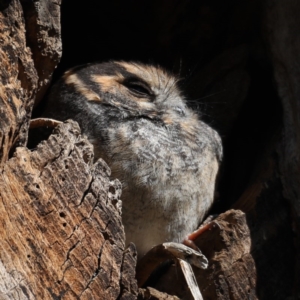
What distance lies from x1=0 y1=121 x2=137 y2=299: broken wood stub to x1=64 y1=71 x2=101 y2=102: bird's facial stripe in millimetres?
683

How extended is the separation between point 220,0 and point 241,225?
136cm

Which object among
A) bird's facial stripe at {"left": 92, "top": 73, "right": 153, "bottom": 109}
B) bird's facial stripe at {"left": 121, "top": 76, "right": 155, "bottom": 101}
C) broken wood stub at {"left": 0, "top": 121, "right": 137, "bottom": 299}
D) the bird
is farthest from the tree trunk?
bird's facial stripe at {"left": 121, "top": 76, "right": 155, "bottom": 101}

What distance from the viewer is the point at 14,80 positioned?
1904mm

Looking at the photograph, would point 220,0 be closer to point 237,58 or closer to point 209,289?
point 237,58

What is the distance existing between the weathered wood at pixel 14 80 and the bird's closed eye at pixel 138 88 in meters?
0.83

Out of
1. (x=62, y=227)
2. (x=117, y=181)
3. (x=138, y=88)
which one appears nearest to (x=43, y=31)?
(x=117, y=181)

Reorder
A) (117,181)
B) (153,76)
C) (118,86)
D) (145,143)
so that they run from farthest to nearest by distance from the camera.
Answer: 1. (153,76)
2. (118,86)
3. (145,143)
4. (117,181)

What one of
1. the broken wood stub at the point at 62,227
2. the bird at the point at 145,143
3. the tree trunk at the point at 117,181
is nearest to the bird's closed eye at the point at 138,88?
the bird at the point at 145,143

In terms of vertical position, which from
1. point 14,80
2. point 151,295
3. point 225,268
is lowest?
Result: point 151,295

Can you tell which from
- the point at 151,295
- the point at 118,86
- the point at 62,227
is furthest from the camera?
the point at 118,86

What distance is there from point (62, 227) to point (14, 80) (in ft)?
1.50

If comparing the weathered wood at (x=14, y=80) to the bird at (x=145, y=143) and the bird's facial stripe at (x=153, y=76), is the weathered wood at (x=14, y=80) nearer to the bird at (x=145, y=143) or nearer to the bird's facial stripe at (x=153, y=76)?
the bird at (x=145, y=143)

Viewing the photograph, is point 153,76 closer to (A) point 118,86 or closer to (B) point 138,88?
Answer: (B) point 138,88

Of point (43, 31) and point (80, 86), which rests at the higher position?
point (43, 31)
